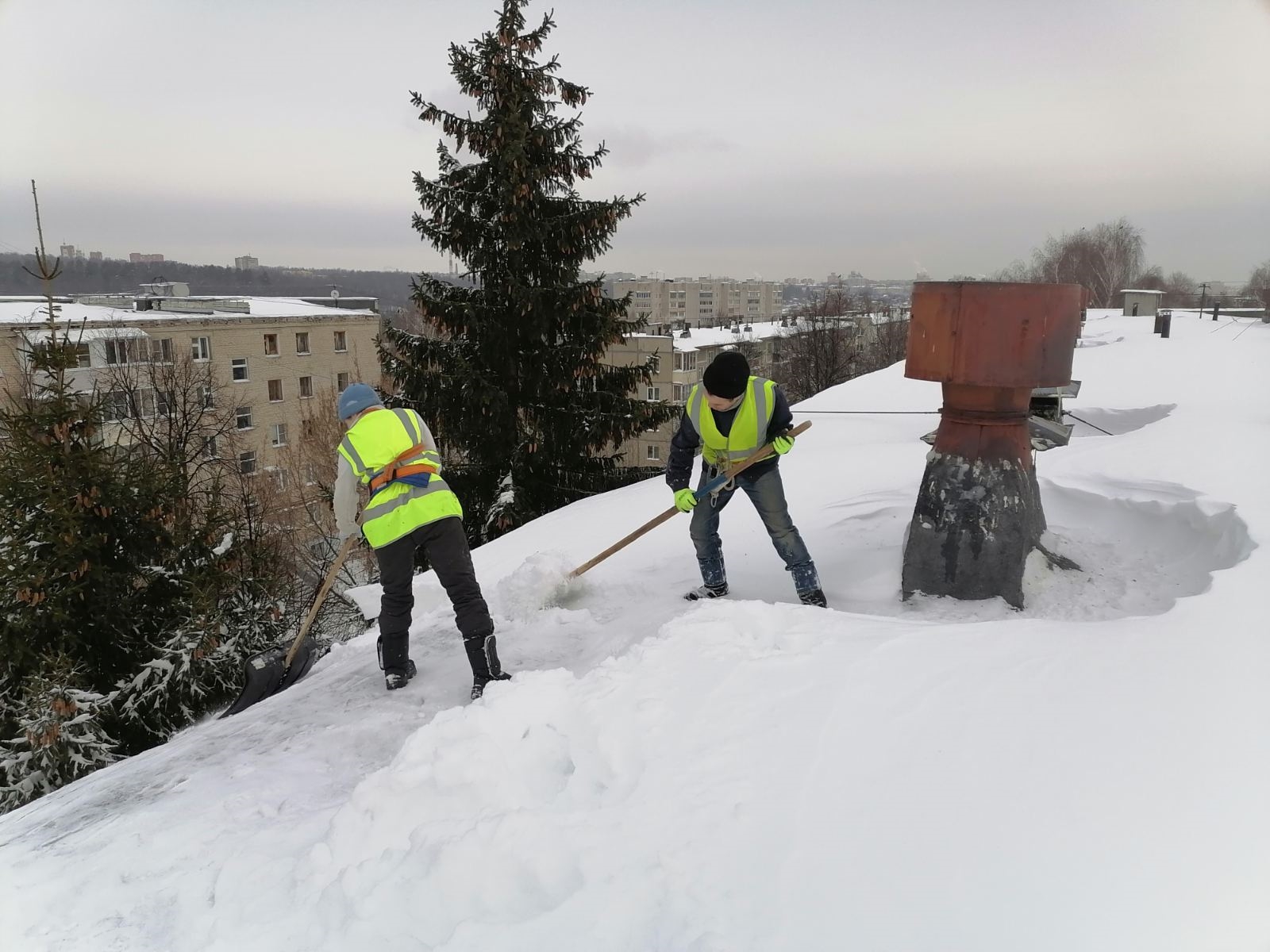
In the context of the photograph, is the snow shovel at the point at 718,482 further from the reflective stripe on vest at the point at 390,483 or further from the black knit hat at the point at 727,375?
the reflective stripe on vest at the point at 390,483

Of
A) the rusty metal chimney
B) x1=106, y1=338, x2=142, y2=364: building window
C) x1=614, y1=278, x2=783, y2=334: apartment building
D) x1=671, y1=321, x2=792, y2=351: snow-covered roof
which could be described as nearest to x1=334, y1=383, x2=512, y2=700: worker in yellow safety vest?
the rusty metal chimney

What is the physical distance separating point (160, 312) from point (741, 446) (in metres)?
30.8

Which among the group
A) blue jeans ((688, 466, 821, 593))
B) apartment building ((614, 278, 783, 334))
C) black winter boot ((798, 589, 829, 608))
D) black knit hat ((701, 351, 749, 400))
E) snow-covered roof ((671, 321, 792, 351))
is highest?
apartment building ((614, 278, 783, 334))

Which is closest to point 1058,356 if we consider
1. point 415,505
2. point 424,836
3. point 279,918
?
point 415,505

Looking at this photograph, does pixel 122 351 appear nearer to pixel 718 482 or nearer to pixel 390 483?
pixel 390 483

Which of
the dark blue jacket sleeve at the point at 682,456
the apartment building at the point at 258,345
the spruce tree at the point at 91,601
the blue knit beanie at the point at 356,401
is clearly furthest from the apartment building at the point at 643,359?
the blue knit beanie at the point at 356,401

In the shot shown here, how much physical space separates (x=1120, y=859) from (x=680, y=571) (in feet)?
11.1

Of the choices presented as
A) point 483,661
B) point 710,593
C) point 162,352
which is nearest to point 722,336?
point 162,352

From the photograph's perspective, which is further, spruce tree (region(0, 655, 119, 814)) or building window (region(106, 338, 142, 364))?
building window (region(106, 338, 142, 364))

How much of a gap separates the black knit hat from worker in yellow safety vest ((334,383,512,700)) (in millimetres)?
1527

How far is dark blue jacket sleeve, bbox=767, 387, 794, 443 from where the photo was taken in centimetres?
427

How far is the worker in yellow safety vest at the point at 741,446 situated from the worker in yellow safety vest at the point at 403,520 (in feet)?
4.39

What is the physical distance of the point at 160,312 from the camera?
2812 centimetres

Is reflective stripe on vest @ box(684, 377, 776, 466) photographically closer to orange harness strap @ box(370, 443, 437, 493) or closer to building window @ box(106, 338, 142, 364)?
orange harness strap @ box(370, 443, 437, 493)
